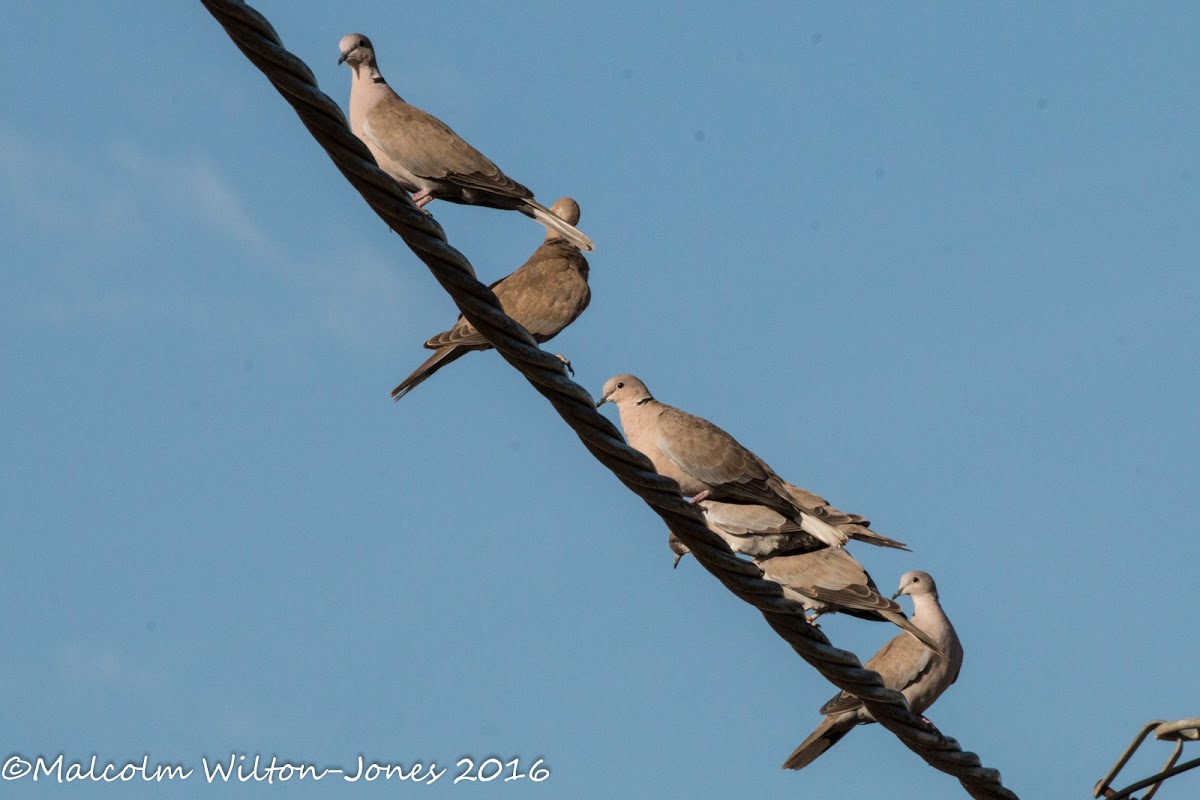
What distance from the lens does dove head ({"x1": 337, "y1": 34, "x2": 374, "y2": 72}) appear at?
7.14m

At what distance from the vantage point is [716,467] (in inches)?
273

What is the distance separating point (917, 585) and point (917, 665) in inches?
16.2

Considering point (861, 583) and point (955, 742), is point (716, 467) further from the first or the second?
point (955, 742)

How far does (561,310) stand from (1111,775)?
4333 mm

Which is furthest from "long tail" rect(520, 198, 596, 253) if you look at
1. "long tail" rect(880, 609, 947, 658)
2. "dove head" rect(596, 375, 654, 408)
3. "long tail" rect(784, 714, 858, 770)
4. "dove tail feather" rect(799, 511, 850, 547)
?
"long tail" rect(784, 714, 858, 770)

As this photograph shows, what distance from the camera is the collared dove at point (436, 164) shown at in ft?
22.0

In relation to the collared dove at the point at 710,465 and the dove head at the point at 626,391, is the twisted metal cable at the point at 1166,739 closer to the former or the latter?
the collared dove at the point at 710,465

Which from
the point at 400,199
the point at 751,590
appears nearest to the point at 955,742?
the point at 751,590

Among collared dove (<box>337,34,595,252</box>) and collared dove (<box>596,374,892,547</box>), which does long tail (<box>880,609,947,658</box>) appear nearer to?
collared dove (<box>596,374,892,547</box>)

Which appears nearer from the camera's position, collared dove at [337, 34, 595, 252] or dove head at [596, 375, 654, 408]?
collared dove at [337, 34, 595, 252]

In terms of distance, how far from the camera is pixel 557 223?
661cm

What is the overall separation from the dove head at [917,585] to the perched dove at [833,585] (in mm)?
542

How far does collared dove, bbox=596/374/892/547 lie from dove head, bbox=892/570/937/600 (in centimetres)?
64

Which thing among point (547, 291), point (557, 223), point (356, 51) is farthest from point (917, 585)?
point (356, 51)
